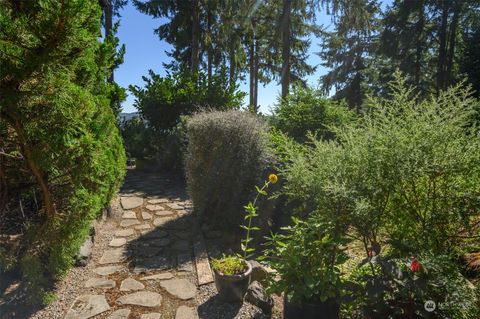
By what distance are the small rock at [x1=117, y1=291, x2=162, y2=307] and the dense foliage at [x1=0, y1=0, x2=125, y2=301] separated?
0.62 m

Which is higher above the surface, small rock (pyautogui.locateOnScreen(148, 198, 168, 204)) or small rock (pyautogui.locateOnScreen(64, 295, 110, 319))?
small rock (pyautogui.locateOnScreen(148, 198, 168, 204))

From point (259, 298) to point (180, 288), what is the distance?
34.0 inches

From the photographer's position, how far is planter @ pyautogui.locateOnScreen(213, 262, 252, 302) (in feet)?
8.38

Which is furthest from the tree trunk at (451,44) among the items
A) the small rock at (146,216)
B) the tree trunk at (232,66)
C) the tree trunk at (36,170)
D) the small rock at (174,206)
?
the tree trunk at (36,170)

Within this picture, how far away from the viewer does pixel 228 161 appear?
171 inches

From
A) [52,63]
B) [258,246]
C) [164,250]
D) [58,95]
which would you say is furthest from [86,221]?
[258,246]

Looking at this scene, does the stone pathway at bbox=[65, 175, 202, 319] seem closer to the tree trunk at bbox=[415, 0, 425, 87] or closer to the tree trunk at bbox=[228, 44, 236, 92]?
the tree trunk at bbox=[228, 44, 236, 92]

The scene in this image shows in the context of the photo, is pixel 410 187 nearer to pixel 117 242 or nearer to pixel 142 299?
pixel 142 299

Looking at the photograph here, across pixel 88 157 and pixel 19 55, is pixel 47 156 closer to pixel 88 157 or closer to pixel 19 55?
pixel 88 157

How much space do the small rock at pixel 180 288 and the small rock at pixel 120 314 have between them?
0.46 metres

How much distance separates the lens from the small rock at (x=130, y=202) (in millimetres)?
5524

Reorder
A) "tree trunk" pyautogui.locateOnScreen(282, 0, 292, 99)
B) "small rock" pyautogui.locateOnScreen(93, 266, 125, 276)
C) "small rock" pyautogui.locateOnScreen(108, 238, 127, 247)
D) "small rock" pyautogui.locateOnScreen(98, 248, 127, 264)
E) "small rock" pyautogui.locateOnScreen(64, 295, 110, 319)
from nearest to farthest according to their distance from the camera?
"small rock" pyautogui.locateOnScreen(64, 295, 110, 319) → "small rock" pyautogui.locateOnScreen(93, 266, 125, 276) → "small rock" pyautogui.locateOnScreen(98, 248, 127, 264) → "small rock" pyautogui.locateOnScreen(108, 238, 127, 247) → "tree trunk" pyautogui.locateOnScreen(282, 0, 292, 99)

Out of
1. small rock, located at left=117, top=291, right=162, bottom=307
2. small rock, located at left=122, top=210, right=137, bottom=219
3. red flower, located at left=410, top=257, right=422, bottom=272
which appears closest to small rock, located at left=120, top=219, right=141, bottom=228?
small rock, located at left=122, top=210, right=137, bottom=219

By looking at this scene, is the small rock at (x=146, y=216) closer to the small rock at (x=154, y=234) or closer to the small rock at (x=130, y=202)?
the small rock at (x=130, y=202)
